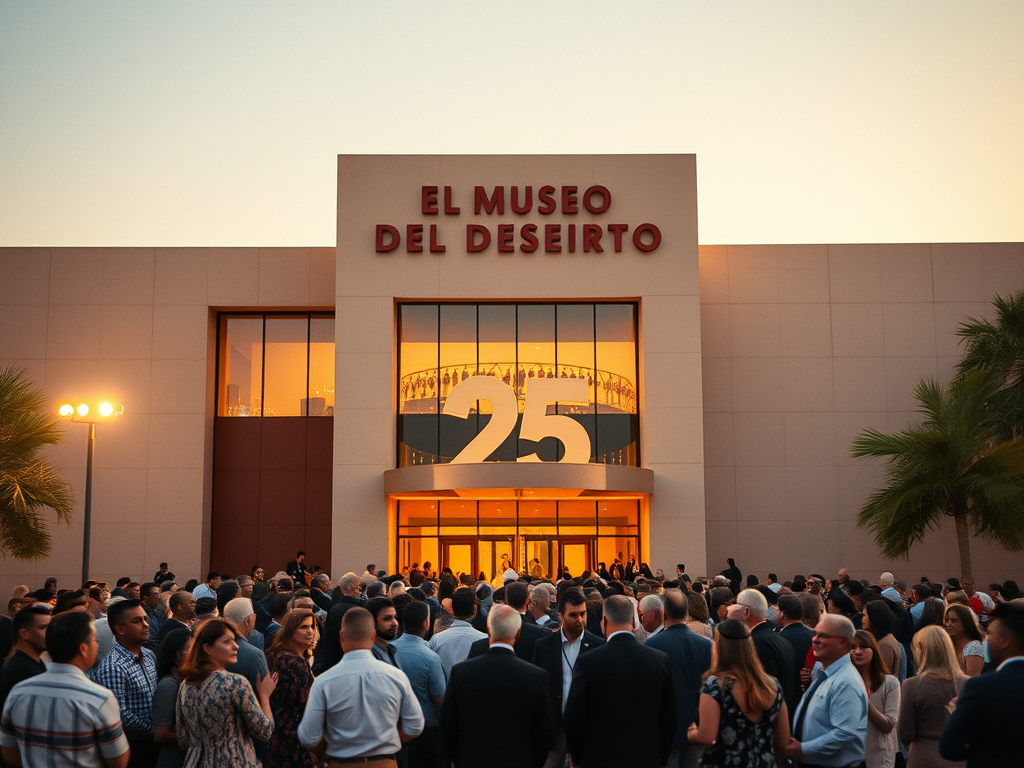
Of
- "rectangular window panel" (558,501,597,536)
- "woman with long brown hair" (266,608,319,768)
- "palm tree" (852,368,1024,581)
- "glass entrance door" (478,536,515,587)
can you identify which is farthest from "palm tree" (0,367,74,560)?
"palm tree" (852,368,1024,581)

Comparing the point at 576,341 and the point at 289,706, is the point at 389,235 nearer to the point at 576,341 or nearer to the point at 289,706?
the point at 576,341

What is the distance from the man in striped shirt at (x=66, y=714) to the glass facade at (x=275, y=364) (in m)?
26.7

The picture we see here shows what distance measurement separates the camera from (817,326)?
31.9m

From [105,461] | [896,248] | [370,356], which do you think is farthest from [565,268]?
[105,461]

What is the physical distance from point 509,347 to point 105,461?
1272 cm

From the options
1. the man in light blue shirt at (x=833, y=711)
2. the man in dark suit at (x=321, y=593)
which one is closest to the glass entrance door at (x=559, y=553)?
the man in dark suit at (x=321, y=593)

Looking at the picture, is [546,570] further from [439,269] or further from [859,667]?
[859,667]

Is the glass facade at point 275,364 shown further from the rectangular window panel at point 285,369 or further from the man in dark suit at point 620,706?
the man in dark suit at point 620,706

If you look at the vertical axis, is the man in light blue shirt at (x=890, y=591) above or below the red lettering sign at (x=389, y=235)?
below

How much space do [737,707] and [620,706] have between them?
31.6 inches

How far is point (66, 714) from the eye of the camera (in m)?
5.57

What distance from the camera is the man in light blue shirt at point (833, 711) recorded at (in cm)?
646

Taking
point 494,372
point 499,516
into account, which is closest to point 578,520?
point 499,516

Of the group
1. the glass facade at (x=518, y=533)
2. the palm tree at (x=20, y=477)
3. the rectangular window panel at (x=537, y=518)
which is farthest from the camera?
the rectangular window panel at (x=537, y=518)
